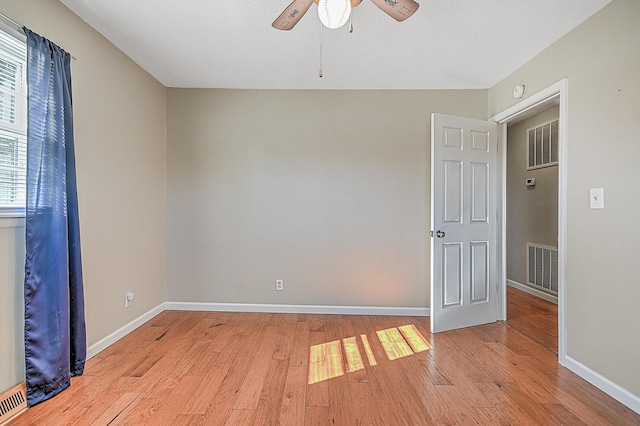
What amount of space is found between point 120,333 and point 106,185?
4.19 ft

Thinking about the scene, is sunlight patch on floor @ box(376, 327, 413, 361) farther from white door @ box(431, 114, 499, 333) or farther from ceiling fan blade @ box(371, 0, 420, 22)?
ceiling fan blade @ box(371, 0, 420, 22)

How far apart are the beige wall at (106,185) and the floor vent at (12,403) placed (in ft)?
0.19

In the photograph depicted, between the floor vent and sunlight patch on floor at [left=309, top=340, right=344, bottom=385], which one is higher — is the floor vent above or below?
above

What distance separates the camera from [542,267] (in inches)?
159

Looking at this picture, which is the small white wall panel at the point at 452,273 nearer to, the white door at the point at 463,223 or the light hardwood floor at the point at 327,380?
the white door at the point at 463,223

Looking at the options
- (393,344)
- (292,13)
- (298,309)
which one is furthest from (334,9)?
(298,309)

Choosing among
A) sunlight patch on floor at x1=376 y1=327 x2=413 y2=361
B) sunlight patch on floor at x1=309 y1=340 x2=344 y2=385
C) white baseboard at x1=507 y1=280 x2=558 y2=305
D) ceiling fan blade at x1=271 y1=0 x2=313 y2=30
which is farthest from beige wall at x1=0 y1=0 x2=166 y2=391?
white baseboard at x1=507 y1=280 x2=558 y2=305

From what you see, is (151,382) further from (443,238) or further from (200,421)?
(443,238)

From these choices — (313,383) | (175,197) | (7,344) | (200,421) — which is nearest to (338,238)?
(313,383)

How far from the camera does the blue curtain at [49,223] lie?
5.81 ft

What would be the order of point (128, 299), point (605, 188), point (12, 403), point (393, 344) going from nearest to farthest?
1. point (12, 403)
2. point (605, 188)
3. point (393, 344)
4. point (128, 299)

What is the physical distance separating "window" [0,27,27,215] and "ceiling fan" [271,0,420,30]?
1512 mm

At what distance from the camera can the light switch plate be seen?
1.99m

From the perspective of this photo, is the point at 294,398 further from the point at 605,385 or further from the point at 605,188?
the point at 605,188
